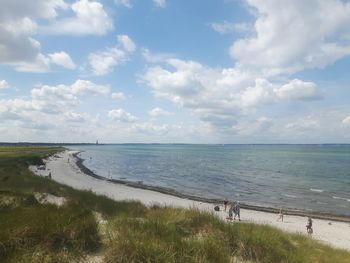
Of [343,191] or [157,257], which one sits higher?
[157,257]

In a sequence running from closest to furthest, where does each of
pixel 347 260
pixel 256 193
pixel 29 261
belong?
pixel 29 261, pixel 347 260, pixel 256 193

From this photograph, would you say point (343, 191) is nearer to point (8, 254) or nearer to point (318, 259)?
point (318, 259)

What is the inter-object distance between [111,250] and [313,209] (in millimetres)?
37047

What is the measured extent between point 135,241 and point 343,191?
52621 millimetres

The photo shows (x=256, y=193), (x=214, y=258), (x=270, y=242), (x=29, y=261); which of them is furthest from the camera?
(x=256, y=193)

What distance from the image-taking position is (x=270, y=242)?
1006 cm

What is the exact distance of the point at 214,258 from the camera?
8.12m

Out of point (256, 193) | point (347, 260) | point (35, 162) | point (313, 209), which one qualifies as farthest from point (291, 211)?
point (35, 162)

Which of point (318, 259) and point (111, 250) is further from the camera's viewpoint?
point (318, 259)

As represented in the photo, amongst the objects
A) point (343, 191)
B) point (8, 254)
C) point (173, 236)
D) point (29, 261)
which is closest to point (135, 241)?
point (173, 236)

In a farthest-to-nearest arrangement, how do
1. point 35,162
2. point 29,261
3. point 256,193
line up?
point 35,162 < point 256,193 < point 29,261

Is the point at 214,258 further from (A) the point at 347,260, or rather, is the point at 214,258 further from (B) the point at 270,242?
(A) the point at 347,260

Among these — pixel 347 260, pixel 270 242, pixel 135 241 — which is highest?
pixel 135 241

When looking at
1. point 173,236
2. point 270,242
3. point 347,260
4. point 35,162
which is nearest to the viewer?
point 173,236
